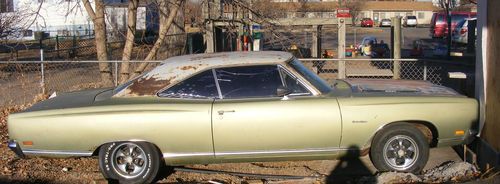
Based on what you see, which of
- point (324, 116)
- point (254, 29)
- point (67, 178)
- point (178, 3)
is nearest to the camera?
point (324, 116)

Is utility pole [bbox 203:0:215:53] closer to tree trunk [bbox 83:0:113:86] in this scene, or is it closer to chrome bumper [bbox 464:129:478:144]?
tree trunk [bbox 83:0:113:86]

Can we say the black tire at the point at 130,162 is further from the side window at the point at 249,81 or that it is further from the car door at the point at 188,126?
the side window at the point at 249,81

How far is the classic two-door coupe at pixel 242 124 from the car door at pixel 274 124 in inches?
0.4

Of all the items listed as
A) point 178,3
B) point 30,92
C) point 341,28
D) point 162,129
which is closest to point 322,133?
point 162,129

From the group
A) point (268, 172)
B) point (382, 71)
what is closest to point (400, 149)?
point (268, 172)

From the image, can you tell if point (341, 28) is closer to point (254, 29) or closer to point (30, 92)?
point (254, 29)

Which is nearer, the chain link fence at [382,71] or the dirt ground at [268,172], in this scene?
the dirt ground at [268,172]

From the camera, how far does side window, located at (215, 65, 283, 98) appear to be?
229 inches

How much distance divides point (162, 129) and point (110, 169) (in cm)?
71

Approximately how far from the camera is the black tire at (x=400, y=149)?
5.73 metres

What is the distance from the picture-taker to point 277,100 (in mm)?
5715

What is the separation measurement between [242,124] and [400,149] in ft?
5.65

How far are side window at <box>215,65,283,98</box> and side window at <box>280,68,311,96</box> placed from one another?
0.06m

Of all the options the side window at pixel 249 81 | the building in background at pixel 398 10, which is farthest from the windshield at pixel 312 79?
the building in background at pixel 398 10
